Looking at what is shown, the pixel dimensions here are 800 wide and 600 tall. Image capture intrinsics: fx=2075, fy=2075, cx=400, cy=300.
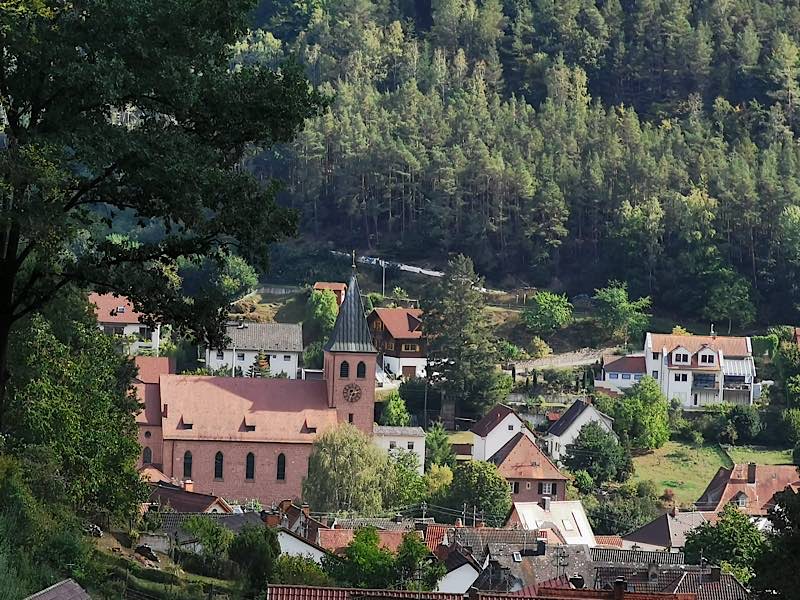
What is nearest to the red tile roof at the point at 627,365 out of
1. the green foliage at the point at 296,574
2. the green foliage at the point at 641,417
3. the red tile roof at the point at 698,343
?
the red tile roof at the point at 698,343

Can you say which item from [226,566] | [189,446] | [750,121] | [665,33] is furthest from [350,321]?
[665,33]

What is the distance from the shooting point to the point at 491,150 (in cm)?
11550

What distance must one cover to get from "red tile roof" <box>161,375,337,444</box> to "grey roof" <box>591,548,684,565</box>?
23.3 metres

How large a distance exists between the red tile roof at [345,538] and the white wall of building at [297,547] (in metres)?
3.09

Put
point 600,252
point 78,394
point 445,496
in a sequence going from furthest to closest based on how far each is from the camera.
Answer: point 600,252 → point 445,496 → point 78,394

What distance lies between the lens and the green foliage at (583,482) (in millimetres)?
77312

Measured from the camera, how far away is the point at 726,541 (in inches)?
2372

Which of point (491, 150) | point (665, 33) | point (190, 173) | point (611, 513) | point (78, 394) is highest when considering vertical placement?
point (665, 33)

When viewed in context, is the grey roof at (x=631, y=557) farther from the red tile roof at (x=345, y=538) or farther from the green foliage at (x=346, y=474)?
the green foliage at (x=346, y=474)

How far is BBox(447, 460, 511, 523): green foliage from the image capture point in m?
70.1

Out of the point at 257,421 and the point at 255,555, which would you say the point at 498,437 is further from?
the point at 255,555

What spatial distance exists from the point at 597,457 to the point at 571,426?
320 centimetres

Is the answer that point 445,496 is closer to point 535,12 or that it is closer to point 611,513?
point 611,513

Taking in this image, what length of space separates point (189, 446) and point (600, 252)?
38.5 m
